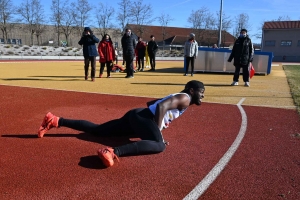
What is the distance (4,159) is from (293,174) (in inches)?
130

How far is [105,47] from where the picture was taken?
12055mm

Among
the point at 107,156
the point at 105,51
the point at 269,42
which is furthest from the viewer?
the point at 269,42

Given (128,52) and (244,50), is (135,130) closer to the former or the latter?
(244,50)

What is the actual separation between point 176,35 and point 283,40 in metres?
30.5

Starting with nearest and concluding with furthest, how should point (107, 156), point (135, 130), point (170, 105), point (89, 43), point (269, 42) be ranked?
point (107, 156) < point (170, 105) < point (135, 130) < point (89, 43) < point (269, 42)

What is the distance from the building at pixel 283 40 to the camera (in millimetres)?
48375

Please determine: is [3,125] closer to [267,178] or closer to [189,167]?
[189,167]

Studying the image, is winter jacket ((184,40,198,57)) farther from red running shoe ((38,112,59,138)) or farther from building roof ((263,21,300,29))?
building roof ((263,21,300,29))

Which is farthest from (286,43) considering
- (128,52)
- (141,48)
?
(128,52)

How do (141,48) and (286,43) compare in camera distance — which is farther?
(286,43)

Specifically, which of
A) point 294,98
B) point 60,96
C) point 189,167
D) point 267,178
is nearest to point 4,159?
point 189,167

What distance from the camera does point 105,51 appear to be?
39.7 feet

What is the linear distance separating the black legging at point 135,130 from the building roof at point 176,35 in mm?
50657

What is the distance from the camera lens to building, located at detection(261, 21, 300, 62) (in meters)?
48.4
